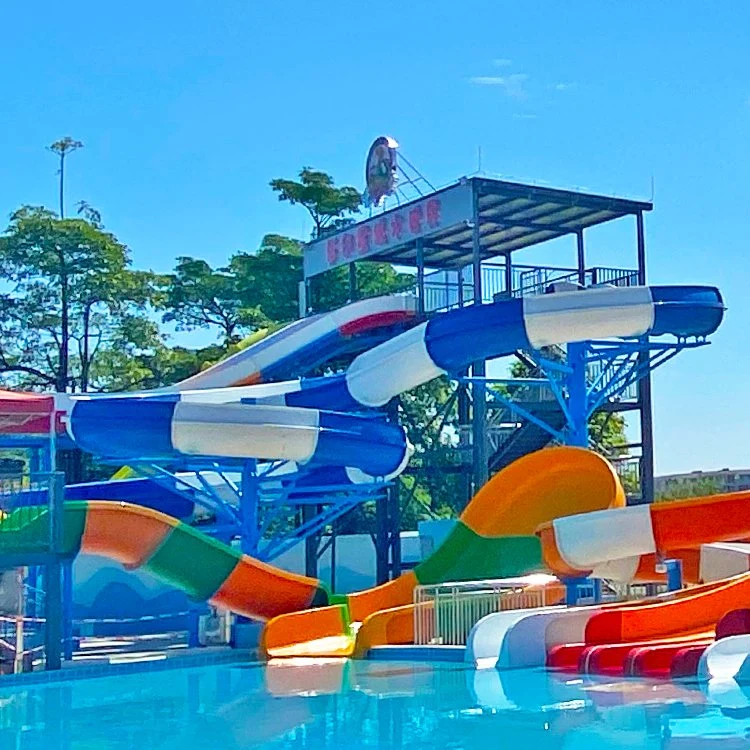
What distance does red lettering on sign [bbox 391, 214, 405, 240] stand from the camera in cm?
2088

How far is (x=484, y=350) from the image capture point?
1600cm

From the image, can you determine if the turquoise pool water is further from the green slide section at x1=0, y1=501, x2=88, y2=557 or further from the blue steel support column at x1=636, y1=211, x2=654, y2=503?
the blue steel support column at x1=636, y1=211, x2=654, y2=503

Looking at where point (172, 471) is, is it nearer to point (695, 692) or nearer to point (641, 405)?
point (641, 405)

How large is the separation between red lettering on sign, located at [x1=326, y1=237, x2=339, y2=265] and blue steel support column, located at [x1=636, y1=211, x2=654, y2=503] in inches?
211

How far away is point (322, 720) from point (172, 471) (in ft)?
32.2

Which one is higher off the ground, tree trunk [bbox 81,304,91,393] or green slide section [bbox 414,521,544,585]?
tree trunk [bbox 81,304,91,393]

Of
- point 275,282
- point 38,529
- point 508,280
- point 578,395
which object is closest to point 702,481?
point 275,282

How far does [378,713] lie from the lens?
9.78m

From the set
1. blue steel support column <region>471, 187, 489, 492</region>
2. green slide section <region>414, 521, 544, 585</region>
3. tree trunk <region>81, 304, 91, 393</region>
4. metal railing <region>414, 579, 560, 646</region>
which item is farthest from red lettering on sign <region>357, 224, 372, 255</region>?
tree trunk <region>81, 304, 91, 393</region>

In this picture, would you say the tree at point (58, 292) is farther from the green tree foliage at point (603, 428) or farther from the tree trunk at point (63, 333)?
the green tree foliage at point (603, 428)

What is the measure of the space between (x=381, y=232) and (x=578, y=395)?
614cm

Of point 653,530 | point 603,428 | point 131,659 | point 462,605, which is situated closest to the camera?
point 653,530

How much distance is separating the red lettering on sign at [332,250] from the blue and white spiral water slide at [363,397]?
16.0ft

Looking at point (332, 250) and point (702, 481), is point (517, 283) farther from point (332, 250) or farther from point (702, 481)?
point (702, 481)
